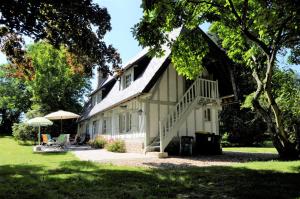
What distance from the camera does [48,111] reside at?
3512cm

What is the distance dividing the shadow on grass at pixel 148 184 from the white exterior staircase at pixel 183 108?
5.82 m

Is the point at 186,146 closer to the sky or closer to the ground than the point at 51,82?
closer to the ground

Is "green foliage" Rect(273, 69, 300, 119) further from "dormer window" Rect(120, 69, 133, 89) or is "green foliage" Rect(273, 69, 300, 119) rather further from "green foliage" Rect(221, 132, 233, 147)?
"green foliage" Rect(221, 132, 233, 147)

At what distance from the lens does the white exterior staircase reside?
48.2ft

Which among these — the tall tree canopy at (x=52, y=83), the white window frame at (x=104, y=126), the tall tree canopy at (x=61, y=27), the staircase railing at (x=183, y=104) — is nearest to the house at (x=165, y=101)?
the staircase railing at (x=183, y=104)

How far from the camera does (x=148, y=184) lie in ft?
22.8

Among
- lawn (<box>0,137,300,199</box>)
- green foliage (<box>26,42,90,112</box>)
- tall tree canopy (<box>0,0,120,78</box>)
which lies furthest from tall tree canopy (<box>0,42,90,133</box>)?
lawn (<box>0,137,300,199</box>)

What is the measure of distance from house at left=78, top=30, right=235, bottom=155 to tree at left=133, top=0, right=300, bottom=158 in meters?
2.74

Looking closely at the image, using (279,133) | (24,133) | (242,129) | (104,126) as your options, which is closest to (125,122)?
(104,126)

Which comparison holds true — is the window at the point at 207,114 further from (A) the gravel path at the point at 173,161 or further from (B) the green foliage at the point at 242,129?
(B) the green foliage at the point at 242,129

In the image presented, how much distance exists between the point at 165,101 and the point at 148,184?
10198mm

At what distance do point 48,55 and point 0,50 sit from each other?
92.8ft

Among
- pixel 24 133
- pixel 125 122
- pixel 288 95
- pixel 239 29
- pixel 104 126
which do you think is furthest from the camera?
pixel 24 133

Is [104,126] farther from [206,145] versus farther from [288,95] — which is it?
[288,95]
